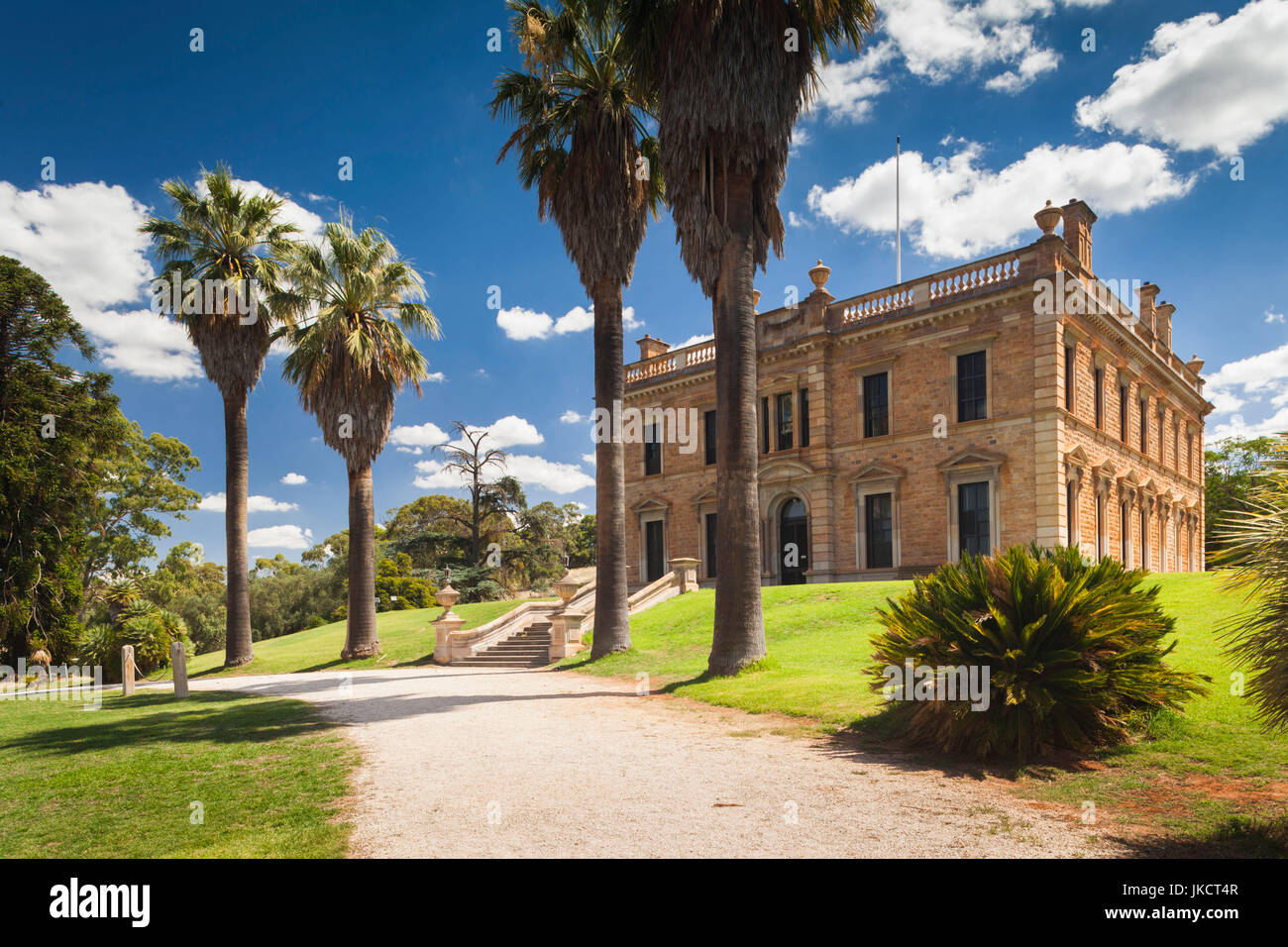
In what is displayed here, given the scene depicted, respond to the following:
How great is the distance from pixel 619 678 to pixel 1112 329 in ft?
72.0

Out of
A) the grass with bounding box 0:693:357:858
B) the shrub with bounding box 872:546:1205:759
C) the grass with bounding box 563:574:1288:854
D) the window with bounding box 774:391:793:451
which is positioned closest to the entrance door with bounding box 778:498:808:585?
the window with bounding box 774:391:793:451

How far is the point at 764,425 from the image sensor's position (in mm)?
29859

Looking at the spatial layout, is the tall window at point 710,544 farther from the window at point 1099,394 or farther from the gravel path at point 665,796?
the gravel path at point 665,796

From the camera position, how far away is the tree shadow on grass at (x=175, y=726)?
9.24 m

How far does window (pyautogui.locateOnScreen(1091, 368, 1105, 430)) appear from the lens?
25516 mm

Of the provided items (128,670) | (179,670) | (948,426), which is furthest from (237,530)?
(948,426)

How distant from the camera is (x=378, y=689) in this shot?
1521 cm

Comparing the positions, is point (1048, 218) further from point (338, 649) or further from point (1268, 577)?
point (338, 649)

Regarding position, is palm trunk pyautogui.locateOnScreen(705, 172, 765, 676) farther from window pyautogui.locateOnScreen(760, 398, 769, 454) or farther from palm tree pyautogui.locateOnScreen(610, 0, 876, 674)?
window pyautogui.locateOnScreen(760, 398, 769, 454)

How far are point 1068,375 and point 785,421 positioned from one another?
9.80 meters

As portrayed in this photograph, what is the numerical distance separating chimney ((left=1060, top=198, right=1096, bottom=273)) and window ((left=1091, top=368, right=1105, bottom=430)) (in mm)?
3508

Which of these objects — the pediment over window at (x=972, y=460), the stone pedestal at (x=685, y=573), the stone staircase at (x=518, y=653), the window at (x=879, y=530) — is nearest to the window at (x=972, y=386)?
the pediment over window at (x=972, y=460)

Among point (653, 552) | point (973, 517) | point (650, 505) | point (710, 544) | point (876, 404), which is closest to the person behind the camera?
point (973, 517)

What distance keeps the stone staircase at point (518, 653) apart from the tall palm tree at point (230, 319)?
8.28m
